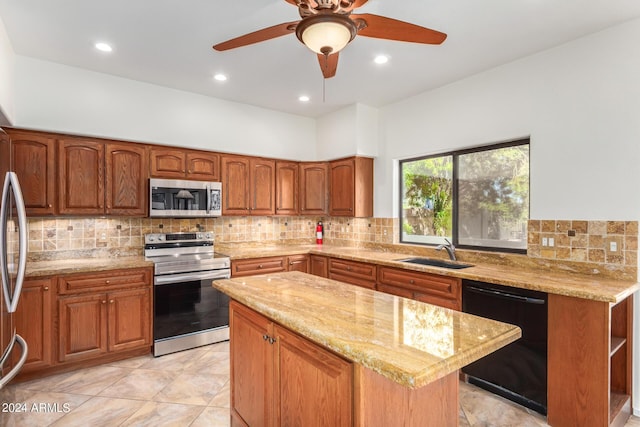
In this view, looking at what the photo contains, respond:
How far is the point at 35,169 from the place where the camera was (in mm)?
2957

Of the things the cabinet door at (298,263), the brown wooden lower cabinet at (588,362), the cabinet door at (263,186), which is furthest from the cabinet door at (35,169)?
the brown wooden lower cabinet at (588,362)

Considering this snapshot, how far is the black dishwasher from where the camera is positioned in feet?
7.56

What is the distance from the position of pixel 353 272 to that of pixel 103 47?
3.09 metres

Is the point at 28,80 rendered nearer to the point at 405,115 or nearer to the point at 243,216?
the point at 243,216

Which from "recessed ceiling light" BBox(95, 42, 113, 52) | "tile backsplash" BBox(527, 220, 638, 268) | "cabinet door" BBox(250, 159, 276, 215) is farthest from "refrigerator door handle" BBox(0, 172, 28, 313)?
"tile backsplash" BBox(527, 220, 638, 268)

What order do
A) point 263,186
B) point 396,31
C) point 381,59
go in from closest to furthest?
point 396,31
point 381,59
point 263,186

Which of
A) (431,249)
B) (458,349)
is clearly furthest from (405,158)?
(458,349)

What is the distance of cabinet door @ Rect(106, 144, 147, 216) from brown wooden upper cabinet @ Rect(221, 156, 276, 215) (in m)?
0.86

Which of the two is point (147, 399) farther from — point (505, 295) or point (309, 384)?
Result: point (505, 295)

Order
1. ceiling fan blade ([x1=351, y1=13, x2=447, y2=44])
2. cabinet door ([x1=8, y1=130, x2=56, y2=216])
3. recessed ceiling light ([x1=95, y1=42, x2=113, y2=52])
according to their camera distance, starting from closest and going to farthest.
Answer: ceiling fan blade ([x1=351, y1=13, x2=447, y2=44]) < recessed ceiling light ([x1=95, y1=42, x2=113, y2=52]) < cabinet door ([x1=8, y1=130, x2=56, y2=216])

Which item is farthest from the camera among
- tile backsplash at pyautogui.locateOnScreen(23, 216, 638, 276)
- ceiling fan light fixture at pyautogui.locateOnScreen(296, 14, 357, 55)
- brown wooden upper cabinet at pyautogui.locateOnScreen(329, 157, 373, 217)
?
brown wooden upper cabinet at pyautogui.locateOnScreen(329, 157, 373, 217)

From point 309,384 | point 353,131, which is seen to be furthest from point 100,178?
point 309,384

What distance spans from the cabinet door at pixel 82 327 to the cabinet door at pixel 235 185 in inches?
60.8

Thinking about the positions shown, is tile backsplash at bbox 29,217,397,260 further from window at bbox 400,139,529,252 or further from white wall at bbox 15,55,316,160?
white wall at bbox 15,55,316,160
